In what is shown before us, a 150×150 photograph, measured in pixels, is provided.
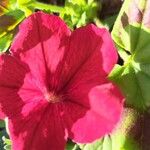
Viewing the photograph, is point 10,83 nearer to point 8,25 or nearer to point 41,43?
point 41,43

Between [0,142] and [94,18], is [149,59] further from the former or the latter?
[0,142]

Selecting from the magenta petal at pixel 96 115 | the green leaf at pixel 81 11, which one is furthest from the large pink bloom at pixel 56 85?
the green leaf at pixel 81 11

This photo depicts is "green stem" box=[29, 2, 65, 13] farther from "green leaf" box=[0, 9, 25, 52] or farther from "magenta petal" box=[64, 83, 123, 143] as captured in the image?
"magenta petal" box=[64, 83, 123, 143]

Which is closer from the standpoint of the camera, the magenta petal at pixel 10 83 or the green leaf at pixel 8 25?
the magenta petal at pixel 10 83

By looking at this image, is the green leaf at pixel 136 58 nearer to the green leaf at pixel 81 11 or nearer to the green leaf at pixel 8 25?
the green leaf at pixel 81 11

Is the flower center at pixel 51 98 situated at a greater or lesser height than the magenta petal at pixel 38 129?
greater

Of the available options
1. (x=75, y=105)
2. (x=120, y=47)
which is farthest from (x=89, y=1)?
(x=75, y=105)
